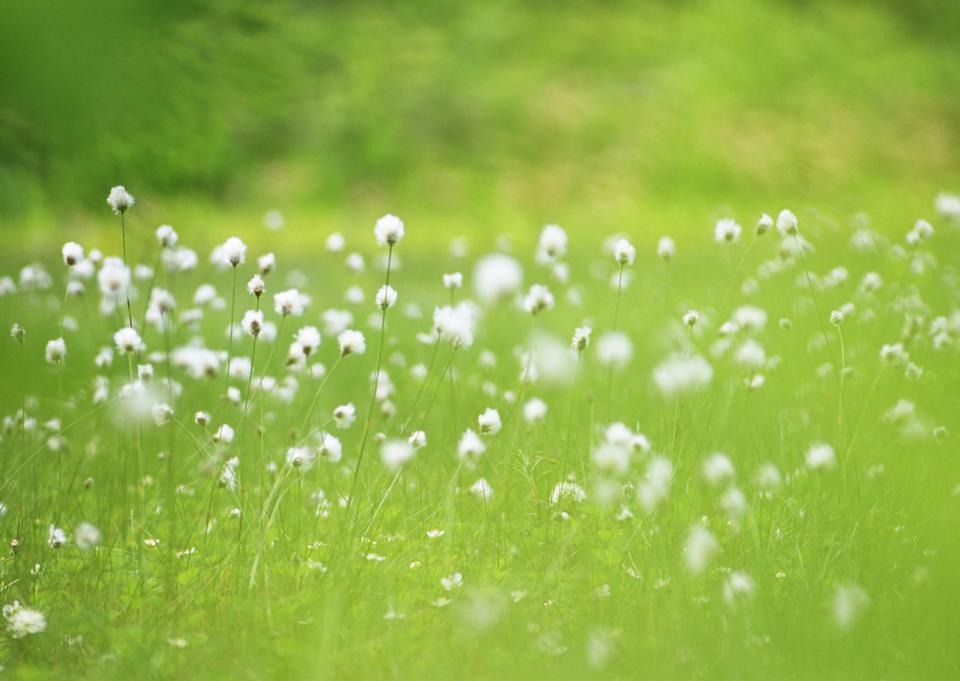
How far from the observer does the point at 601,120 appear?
15.6 metres

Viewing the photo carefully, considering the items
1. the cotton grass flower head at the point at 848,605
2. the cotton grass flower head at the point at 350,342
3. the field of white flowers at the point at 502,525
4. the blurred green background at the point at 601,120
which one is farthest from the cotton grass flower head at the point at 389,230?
the blurred green background at the point at 601,120

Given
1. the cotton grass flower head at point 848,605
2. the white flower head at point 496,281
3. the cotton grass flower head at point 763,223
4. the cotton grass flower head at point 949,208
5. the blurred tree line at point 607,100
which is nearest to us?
the cotton grass flower head at point 848,605

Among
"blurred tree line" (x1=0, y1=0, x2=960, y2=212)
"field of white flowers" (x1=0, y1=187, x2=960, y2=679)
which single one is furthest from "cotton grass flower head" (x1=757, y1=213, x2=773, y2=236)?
"blurred tree line" (x1=0, y1=0, x2=960, y2=212)

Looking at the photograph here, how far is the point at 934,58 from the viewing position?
18.1 m

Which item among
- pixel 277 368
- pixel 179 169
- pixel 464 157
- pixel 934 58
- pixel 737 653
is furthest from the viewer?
pixel 934 58

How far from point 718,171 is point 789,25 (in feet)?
18.5

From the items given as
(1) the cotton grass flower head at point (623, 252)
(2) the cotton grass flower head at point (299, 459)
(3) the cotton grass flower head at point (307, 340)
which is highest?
(1) the cotton grass flower head at point (623, 252)

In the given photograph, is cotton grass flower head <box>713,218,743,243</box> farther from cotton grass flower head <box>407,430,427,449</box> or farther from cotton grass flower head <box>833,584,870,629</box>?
cotton grass flower head <box>833,584,870,629</box>

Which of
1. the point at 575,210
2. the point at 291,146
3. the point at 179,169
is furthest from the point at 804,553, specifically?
the point at 291,146

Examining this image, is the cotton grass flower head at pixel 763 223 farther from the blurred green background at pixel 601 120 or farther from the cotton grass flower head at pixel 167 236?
the blurred green background at pixel 601 120

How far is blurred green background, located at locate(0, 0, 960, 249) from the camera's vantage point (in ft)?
44.8

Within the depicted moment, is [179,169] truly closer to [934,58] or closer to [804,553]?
[804,553]

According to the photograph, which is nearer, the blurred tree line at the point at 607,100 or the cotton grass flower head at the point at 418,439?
the cotton grass flower head at the point at 418,439

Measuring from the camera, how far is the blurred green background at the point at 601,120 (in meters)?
13.6
